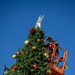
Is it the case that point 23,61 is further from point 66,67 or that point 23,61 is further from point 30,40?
point 66,67

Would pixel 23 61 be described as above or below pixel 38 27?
below

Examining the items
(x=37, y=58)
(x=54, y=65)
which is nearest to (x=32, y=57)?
(x=37, y=58)

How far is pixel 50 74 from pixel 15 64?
2035mm

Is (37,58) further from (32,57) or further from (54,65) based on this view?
(54,65)

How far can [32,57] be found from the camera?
1902 cm

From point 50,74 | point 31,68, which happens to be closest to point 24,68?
point 31,68

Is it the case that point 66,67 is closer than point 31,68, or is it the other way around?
point 31,68

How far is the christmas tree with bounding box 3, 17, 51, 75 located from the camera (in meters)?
18.6

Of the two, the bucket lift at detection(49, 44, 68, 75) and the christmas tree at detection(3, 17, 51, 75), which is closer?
the christmas tree at detection(3, 17, 51, 75)

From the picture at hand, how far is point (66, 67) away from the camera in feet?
66.7

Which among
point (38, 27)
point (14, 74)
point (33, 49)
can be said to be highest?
point (38, 27)

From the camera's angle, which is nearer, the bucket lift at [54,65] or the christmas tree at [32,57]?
the christmas tree at [32,57]

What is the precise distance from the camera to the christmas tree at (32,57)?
18625 mm

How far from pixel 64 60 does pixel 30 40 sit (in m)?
2.46
